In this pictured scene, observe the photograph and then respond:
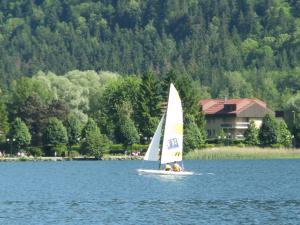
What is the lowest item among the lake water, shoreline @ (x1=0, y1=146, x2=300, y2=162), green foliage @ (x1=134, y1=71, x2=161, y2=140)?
the lake water

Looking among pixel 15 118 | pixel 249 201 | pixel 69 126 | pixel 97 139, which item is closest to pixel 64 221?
pixel 249 201

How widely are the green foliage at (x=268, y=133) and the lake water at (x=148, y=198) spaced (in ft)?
161

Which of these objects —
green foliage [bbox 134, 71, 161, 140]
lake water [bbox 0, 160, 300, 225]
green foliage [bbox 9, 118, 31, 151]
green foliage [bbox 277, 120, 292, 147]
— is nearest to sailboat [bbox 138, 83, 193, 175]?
lake water [bbox 0, 160, 300, 225]

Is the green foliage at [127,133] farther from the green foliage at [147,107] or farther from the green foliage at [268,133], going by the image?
the green foliage at [268,133]

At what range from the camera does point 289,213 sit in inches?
2584

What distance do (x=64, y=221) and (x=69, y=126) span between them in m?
105

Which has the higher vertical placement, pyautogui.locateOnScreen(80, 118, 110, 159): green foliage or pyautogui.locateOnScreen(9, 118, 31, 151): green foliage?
pyautogui.locateOnScreen(9, 118, 31, 151): green foliage

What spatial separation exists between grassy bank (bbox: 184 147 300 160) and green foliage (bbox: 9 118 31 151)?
2633 centimetres

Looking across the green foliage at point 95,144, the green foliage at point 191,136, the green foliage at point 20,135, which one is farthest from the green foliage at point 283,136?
the green foliage at point 20,135

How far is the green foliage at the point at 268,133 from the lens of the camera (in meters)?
165

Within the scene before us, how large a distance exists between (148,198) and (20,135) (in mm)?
88247

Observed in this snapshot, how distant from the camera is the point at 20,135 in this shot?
164 metres

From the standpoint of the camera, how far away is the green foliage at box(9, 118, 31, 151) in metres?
164

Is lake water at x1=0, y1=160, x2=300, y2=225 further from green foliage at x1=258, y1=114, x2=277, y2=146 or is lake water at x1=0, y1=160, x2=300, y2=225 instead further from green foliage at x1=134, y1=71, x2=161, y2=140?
green foliage at x1=134, y1=71, x2=161, y2=140
